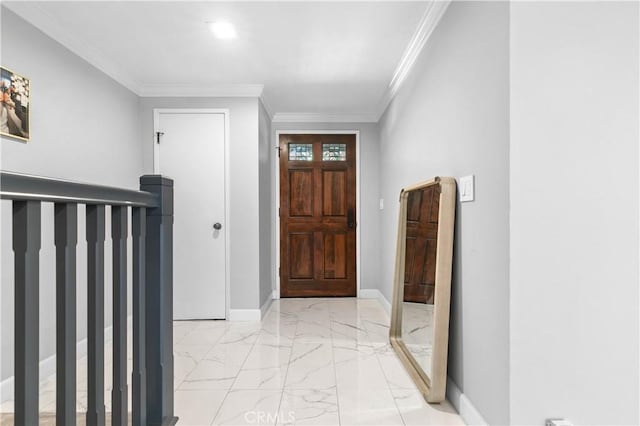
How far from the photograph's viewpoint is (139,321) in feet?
4.42

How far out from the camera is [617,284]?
5.18ft

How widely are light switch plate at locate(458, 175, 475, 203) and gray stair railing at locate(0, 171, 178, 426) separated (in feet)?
4.46

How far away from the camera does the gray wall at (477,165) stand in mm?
1616

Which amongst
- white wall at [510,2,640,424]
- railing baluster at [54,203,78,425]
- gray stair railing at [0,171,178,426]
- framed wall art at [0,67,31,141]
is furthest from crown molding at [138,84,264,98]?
railing baluster at [54,203,78,425]

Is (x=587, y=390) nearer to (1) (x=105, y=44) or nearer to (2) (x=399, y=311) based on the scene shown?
(2) (x=399, y=311)

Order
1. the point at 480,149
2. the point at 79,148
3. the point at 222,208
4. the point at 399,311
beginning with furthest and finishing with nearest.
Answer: the point at 222,208 < the point at 399,311 < the point at 79,148 < the point at 480,149

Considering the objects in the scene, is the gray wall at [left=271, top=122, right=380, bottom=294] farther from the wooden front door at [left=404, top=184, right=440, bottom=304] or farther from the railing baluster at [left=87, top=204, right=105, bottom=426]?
the railing baluster at [left=87, top=204, right=105, bottom=426]

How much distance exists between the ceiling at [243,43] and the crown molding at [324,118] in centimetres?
77

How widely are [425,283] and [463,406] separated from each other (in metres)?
0.73

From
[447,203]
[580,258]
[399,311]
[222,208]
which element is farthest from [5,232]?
[580,258]

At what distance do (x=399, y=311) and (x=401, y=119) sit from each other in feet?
5.45

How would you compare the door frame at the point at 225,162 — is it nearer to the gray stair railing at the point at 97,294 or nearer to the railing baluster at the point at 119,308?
the gray stair railing at the point at 97,294

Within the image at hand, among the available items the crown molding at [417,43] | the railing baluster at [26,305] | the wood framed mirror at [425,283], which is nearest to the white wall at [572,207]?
the wood framed mirror at [425,283]

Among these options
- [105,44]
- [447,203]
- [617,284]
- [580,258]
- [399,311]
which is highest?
[105,44]
